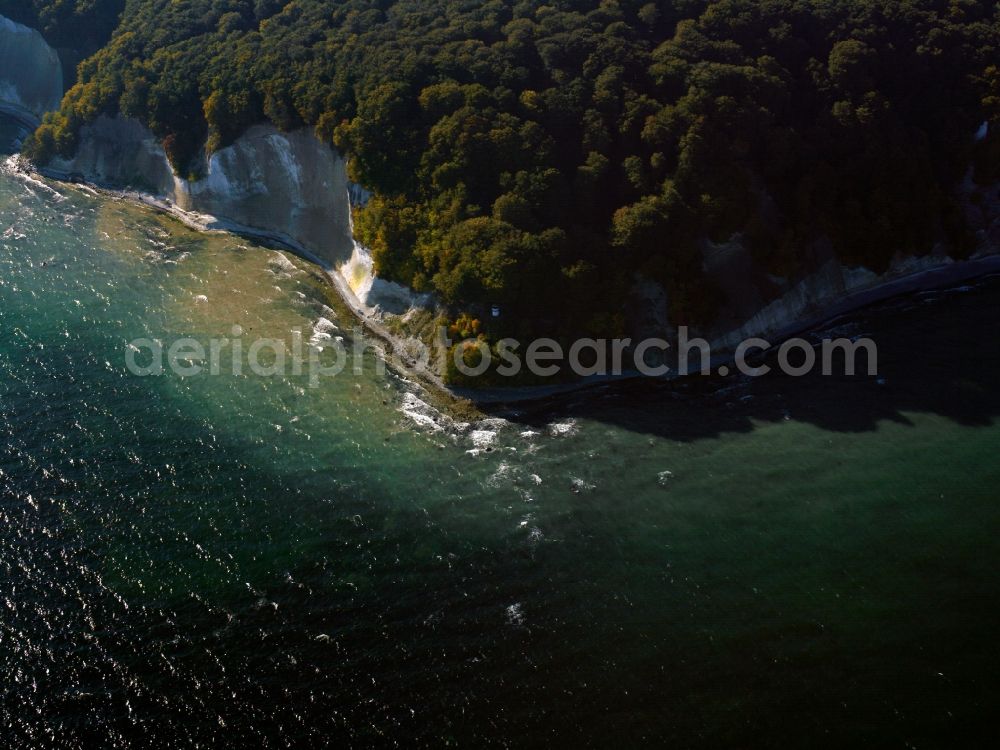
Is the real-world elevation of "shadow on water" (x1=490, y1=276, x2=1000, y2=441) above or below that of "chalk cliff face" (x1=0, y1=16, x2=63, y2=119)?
below

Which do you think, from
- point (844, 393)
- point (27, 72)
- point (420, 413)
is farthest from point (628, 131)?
point (27, 72)

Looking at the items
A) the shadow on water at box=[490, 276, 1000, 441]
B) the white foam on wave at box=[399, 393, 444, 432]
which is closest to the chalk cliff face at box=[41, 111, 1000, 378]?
the shadow on water at box=[490, 276, 1000, 441]

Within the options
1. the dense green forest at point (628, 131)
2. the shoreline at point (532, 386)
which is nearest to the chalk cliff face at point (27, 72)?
the dense green forest at point (628, 131)

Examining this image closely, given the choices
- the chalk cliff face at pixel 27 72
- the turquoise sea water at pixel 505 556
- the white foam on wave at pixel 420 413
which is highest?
the chalk cliff face at pixel 27 72

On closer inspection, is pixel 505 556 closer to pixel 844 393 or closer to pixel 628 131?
pixel 844 393

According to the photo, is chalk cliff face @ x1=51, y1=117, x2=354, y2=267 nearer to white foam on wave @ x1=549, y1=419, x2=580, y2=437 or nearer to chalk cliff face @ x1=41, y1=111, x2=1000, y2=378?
chalk cliff face @ x1=41, y1=111, x2=1000, y2=378

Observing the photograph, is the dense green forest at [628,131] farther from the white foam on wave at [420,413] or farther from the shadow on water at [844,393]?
the white foam on wave at [420,413]
